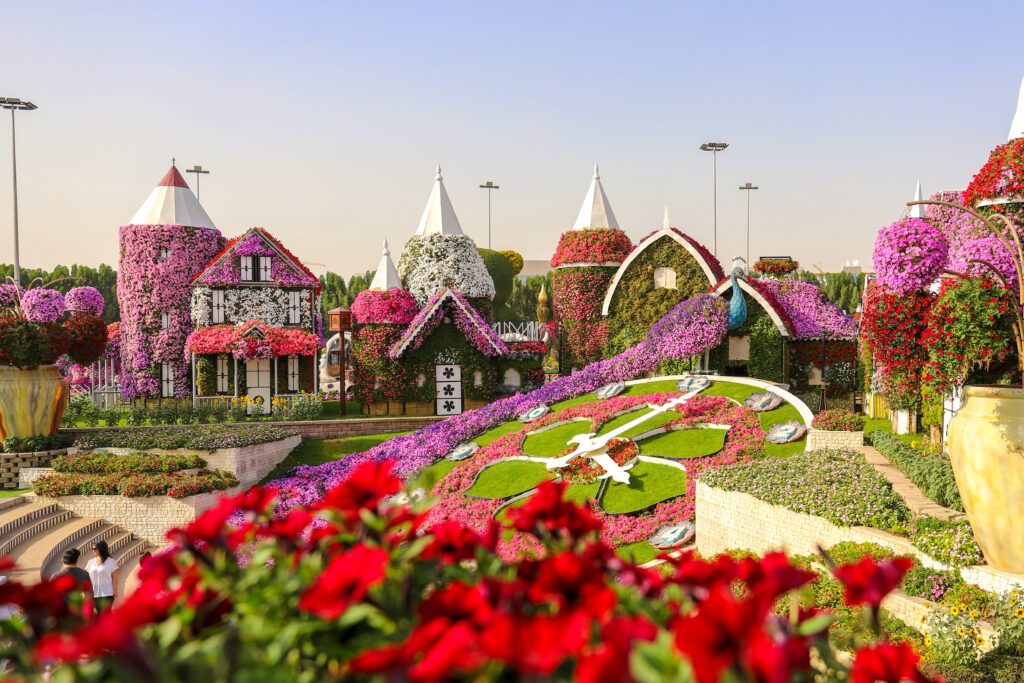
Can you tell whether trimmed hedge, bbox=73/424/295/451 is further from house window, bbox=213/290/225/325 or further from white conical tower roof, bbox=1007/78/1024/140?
white conical tower roof, bbox=1007/78/1024/140

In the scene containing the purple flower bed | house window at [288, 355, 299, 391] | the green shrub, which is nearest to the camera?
the green shrub

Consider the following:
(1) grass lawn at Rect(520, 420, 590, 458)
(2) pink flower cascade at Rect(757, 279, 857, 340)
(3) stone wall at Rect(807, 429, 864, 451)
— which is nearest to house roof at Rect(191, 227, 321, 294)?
(1) grass lawn at Rect(520, 420, 590, 458)

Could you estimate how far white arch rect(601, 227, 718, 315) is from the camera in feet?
98.9

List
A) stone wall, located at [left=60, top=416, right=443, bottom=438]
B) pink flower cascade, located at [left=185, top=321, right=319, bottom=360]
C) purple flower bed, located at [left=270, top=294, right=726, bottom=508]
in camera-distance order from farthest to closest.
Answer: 1. pink flower cascade, located at [left=185, top=321, right=319, bottom=360]
2. stone wall, located at [left=60, top=416, right=443, bottom=438]
3. purple flower bed, located at [left=270, top=294, right=726, bottom=508]

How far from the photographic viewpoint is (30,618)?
2514 millimetres

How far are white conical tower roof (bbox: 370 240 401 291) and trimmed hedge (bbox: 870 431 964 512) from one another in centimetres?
2084

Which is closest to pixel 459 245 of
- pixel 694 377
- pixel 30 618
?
pixel 694 377

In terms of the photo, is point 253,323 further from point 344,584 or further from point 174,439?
point 344,584

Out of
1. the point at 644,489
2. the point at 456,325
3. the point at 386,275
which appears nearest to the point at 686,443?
the point at 644,489

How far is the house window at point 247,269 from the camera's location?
108 ft

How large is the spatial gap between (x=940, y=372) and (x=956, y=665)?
27.7 ft

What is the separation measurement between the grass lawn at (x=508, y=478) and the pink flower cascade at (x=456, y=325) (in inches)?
439

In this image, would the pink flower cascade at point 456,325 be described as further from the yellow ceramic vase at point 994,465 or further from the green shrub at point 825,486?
the yellow ceramic vase at point 994,465

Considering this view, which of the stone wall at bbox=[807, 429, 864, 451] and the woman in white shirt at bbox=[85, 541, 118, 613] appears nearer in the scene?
the woman in white shirt at bbox=[85, 541, 118, 613]
